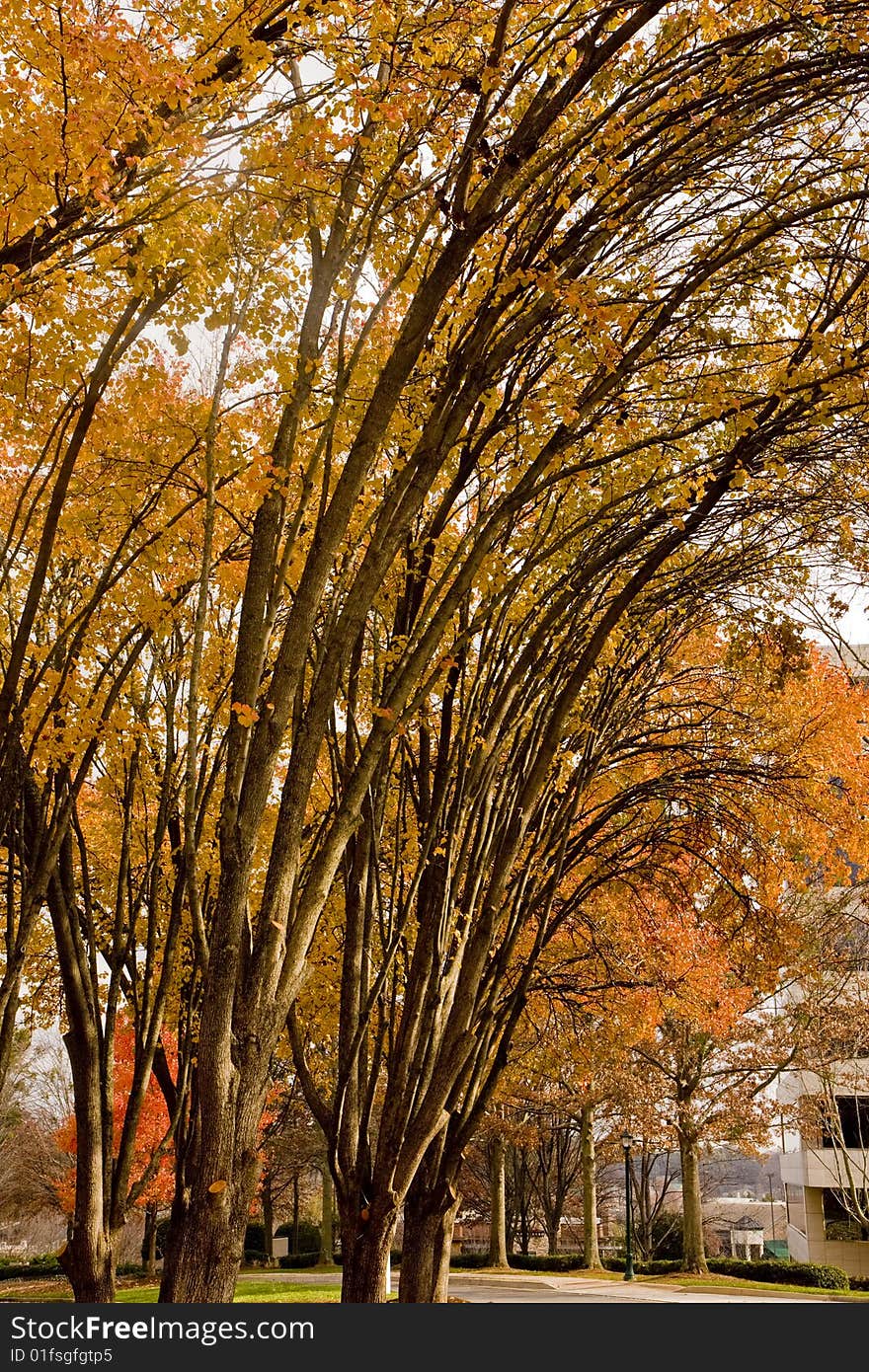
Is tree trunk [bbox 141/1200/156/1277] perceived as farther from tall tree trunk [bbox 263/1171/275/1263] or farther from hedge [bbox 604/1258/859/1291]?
hedge [bbox 604/1258/859/1291]

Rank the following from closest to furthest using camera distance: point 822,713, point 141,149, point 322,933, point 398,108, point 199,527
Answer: point 398,108 < point 141,149 < point 199,527 < point 322,933 < point 822,713

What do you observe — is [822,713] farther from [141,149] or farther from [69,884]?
[141,149]

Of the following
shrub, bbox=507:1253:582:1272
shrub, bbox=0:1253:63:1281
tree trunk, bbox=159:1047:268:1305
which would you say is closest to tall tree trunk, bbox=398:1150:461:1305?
tree trunk, bbox=159:1047:268:1305

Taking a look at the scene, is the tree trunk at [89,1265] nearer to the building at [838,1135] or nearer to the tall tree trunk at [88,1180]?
the tall tree trunk at [88,1180]

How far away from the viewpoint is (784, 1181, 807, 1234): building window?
33312 mm

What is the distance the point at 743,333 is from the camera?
6430 mm

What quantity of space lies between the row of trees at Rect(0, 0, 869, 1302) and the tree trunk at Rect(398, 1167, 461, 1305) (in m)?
0.03

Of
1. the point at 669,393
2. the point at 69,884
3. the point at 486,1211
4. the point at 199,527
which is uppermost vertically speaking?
the point at 669,393

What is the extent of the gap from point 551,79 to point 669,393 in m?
2.76

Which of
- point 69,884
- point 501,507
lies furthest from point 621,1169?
point 501,507

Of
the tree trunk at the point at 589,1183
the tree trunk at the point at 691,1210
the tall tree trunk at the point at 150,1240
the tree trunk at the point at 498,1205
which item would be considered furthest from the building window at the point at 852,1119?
the tall tree trunk at the point at 150,1240

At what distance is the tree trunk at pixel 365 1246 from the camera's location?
5648 mm

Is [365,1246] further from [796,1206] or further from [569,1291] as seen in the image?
[796,1206]

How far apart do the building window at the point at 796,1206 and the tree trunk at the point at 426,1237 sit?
31418mm
